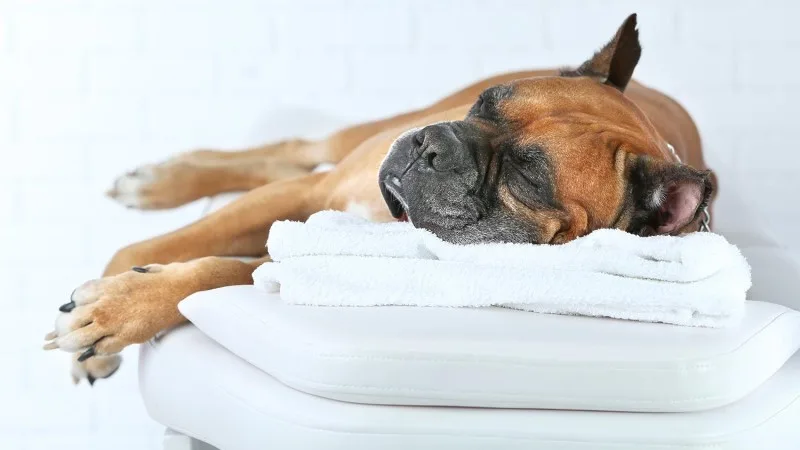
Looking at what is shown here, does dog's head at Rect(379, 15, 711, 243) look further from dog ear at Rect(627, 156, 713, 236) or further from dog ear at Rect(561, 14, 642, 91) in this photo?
dog ear at Rect(561, 14, 642, 91)

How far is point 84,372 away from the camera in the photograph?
7.35 ft

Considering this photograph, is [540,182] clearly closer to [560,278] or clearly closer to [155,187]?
[560,278]

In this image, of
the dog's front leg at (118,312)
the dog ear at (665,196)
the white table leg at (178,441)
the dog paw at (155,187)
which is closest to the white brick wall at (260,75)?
the dog paw at (155,187)

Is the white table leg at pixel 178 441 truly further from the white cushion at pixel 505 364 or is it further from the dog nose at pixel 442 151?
the dog nose at pixel 442 151

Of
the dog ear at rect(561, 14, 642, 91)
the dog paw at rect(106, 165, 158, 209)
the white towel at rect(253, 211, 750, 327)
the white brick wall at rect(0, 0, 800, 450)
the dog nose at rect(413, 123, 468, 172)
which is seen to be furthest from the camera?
the white brick wall at rect(0, 0, 800, 450)

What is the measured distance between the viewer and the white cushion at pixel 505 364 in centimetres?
166

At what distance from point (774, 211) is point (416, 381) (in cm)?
294

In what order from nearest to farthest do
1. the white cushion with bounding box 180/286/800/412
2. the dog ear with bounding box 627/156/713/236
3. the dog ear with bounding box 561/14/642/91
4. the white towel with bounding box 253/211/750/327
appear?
the white cushion with bounding box 180/286/800/412 < the white towel with bounding box 253/211/750/327 < the dog ear with bounding box 627/156/713/236 < the dog ear with bounding box 561/14/642/91

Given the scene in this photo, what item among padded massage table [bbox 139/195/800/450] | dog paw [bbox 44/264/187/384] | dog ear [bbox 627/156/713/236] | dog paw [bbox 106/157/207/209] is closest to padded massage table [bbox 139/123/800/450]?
padded massage table [bbox 139/195/800/450]

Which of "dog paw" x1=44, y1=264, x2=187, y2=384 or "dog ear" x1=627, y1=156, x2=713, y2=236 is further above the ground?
"dog ear" x1=627, y1=156, x2=713, y2=236

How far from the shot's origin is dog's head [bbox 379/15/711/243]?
2059 millimetres

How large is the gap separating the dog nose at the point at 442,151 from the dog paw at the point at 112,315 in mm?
615

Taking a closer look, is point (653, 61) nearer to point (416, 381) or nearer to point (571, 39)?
point (571, 39)

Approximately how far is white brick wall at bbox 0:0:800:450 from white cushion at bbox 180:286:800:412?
2483 millimetres
